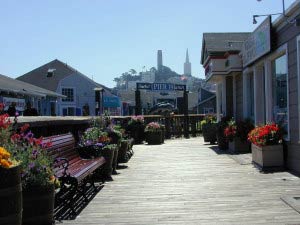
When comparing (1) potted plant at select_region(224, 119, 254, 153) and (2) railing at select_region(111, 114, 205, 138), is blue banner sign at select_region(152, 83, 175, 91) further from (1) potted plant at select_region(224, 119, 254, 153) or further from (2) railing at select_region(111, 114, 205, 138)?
(1) potted plant at select_region(224, 119, 254, 153)

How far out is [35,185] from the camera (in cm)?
577

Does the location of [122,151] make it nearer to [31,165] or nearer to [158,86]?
[31,165]

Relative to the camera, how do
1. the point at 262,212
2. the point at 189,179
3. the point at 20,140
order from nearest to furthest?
the point at 20,140, the point at 262,212, the point at 189,179

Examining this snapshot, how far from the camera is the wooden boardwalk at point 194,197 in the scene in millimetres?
6898

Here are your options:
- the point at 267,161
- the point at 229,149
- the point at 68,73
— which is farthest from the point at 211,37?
the point at 68,73

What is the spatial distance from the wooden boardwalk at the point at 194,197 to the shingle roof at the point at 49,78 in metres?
46.4

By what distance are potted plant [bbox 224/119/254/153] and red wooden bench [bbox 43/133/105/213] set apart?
6908 millimetres

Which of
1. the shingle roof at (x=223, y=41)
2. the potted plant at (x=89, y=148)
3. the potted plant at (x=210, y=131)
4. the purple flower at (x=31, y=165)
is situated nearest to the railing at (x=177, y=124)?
the potted plant at (x=210, y=131)

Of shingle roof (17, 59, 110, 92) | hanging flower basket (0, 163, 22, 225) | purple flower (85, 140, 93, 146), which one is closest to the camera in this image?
hanging flower basket (0, 163, 22, 225)

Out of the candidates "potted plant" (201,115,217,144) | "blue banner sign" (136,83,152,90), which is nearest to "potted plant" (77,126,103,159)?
"potted plant" (201,115,217,144)

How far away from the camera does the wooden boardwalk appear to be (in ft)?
22.6

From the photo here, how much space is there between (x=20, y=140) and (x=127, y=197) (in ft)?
9.24

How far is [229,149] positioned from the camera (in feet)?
58.6

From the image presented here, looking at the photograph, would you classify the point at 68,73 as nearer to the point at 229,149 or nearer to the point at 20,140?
the point at 229,149
